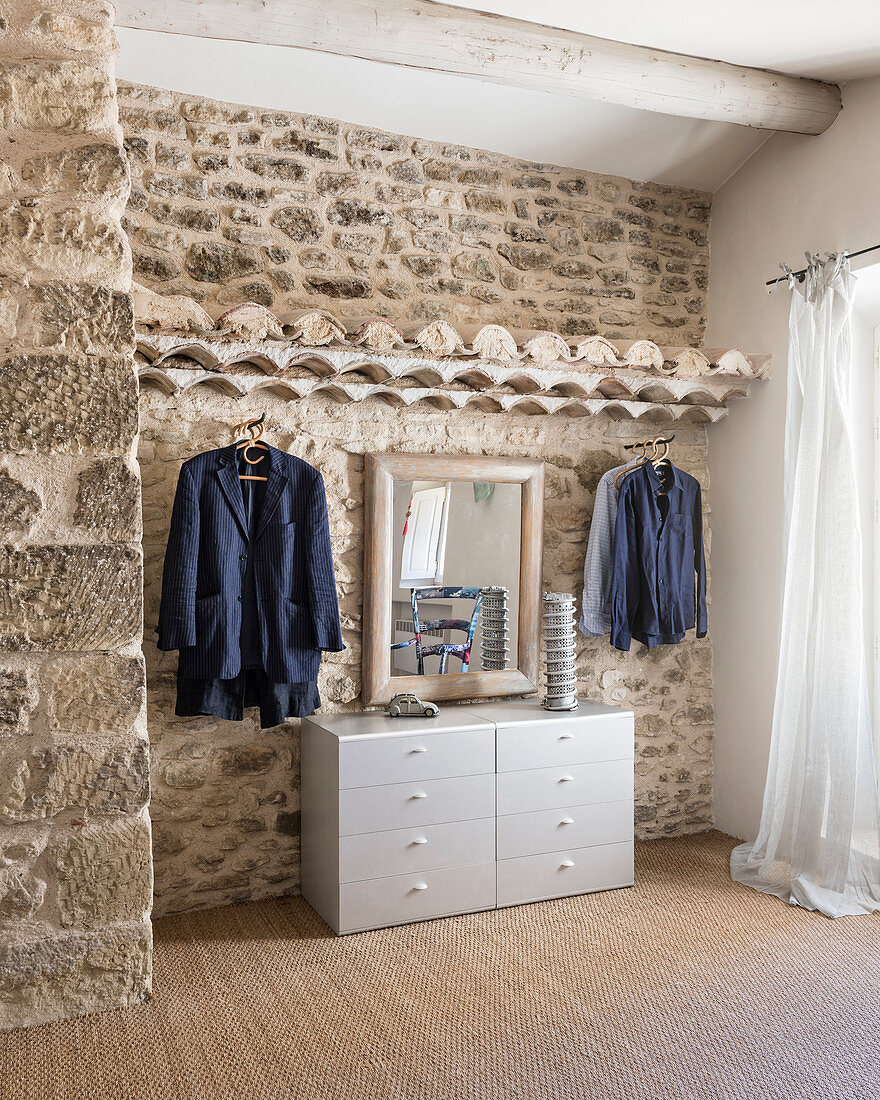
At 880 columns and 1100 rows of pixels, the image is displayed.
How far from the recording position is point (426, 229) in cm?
353

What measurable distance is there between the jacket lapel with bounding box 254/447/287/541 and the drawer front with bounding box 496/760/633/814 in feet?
4.07

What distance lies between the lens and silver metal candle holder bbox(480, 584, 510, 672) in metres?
3.52

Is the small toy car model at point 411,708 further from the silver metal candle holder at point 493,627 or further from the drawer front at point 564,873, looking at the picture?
the drawer front at point 564,873

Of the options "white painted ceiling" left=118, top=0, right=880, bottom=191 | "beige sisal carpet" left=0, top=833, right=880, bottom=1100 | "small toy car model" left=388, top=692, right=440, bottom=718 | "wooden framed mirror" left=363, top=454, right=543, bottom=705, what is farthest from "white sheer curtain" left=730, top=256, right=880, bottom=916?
"small toy car model" left=388, top=692, right=440, bottom=718

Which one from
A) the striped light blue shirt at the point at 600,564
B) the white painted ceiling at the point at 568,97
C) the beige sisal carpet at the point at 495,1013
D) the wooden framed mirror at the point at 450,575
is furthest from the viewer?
the striped light blue shirt at the point at 600,564

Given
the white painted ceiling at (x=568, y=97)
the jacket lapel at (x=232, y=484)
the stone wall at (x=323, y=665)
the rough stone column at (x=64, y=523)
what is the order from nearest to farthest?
the rough stone column at (x=64, y=523) < the white painted ceiling at (x=568, y=97) < the jacket lapel at (x=232, y=484) < the stone wall at (x=323, y=665)

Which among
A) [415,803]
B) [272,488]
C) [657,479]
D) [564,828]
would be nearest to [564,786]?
[564,828]

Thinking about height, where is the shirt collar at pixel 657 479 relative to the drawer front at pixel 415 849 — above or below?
above

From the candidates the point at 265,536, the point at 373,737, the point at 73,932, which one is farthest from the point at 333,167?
the point at 73,932

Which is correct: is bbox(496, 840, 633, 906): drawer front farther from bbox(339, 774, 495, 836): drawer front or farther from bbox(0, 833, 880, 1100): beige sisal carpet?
bbox(339, 774, 495, 836): drawer front

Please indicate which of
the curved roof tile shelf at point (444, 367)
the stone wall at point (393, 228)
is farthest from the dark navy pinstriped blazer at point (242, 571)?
the stone wall at point (393, 228)

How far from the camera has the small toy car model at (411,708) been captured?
3176 millimetres

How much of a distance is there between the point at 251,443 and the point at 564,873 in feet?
6.42

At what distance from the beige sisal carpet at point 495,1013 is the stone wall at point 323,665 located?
0.23 meters
